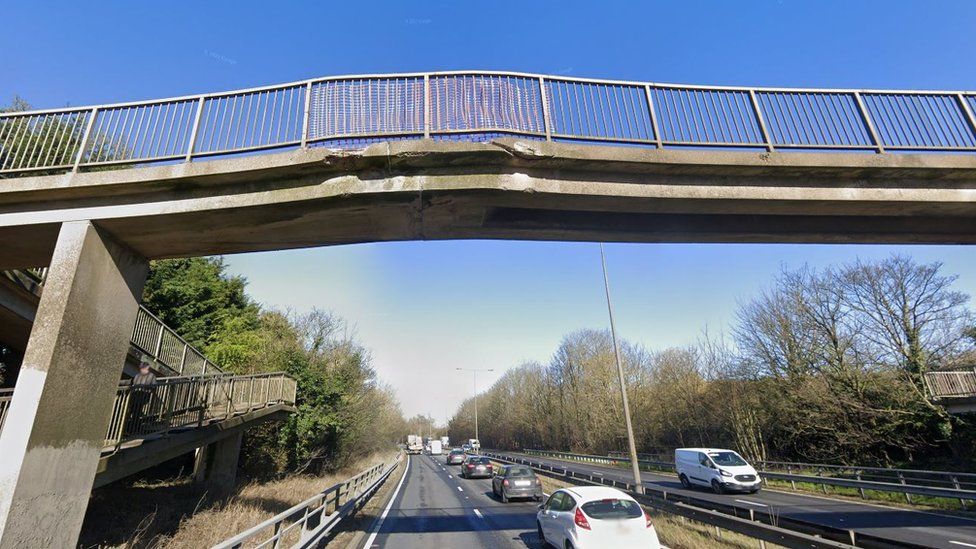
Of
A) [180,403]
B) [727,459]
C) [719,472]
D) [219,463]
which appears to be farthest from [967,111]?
[219,463]

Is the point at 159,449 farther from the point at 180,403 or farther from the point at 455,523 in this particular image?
the point at 455,523

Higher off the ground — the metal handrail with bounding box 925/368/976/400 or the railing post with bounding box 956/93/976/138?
the railing post with bounding box 956/93/976/138

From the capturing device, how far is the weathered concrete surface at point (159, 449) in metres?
8.64

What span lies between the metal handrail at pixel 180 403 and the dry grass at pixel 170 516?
190 centimetres

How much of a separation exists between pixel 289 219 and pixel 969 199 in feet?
35.3

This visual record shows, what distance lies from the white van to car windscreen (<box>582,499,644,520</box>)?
13492 mm

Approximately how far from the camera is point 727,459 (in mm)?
19797

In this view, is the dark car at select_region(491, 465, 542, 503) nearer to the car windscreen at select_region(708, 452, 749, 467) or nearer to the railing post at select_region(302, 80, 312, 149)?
the car windscreen at select_region(708, 452, 749, 467)

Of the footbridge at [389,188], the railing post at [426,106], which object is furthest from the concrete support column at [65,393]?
the railing post at [426,106]

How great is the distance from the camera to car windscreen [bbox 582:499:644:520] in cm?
802

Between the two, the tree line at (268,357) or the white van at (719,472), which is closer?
the white van at (719,472)

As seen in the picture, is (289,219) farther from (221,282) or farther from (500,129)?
(221,282)

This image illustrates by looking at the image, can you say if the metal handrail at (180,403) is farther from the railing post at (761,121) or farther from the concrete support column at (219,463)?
the railing post at (761,121)

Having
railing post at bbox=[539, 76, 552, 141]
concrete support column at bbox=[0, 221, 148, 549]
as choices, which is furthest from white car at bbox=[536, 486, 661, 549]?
concrete support column at bbox=[0, 221, 148, 549]
